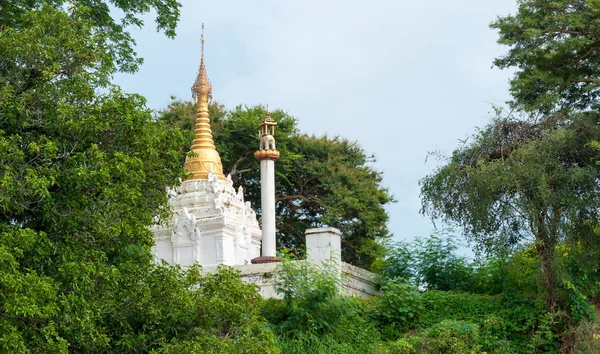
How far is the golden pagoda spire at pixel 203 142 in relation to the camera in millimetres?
31500

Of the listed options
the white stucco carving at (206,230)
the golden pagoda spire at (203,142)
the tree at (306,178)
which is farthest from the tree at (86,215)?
the tree at (306,178)

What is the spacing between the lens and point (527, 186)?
62.3 feet

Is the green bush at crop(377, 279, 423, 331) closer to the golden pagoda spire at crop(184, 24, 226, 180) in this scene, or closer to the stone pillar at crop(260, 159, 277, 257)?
the stone pillar at crop(260, 159, 277, 257)

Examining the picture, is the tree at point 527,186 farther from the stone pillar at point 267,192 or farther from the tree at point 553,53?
the stone pillar at point 267,192

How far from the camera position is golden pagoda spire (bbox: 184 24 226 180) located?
31500 millimetres

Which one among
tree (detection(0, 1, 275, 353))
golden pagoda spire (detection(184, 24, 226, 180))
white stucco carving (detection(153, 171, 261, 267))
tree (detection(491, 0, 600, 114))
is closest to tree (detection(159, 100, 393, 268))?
golden pagoda spire (detection(184, 24, 226, 180))

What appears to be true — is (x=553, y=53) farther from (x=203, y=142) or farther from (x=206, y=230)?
(x=203, y=142)

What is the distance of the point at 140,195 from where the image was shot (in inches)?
567

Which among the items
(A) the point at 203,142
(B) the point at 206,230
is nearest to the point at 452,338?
(B) the point at 206,230

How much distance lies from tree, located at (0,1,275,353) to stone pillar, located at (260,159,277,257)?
40.5 ft

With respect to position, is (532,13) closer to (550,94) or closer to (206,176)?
(550,94)

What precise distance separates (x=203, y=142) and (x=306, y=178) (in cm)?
729

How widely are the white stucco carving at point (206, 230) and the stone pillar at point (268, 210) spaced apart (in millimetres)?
1471

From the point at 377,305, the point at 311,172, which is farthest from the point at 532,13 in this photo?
the point at 311,172
